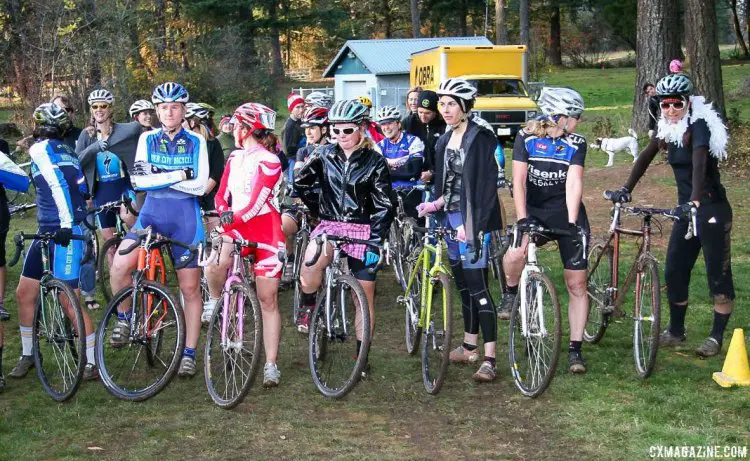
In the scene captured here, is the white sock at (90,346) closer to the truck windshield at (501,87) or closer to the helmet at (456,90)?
the helmet at (456,90)

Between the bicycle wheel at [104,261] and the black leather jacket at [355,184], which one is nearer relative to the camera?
the black leather jacket at [355,184]

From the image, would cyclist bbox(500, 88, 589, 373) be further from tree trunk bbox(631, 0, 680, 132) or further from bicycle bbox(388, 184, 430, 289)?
tree trunk bbox(631, 0, 680, 132)

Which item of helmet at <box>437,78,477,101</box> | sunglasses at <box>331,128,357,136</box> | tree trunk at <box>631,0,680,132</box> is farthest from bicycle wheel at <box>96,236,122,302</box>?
tree trunk at <box>631,0,680,132</box>

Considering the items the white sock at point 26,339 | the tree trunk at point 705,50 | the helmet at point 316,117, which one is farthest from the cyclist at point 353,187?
the tree trunk at point 705,50

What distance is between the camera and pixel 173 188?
729cm

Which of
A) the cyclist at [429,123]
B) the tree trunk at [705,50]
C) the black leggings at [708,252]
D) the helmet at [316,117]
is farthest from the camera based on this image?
the tree trunk at [705,50]

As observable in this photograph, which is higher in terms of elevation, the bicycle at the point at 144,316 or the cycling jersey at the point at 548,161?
the cycling jersey at the point at 548,161

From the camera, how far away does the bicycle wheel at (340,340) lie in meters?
6.89

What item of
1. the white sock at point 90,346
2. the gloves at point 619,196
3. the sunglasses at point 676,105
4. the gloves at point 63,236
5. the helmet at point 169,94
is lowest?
the white sock at point 90,346

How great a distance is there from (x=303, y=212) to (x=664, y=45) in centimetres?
1368

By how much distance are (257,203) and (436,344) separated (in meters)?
1.61

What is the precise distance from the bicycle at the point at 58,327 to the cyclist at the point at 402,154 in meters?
3.89

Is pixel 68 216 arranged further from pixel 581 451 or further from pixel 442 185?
pixel 581 451

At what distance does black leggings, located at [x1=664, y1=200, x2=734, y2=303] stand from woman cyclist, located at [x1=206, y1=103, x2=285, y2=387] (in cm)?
310
